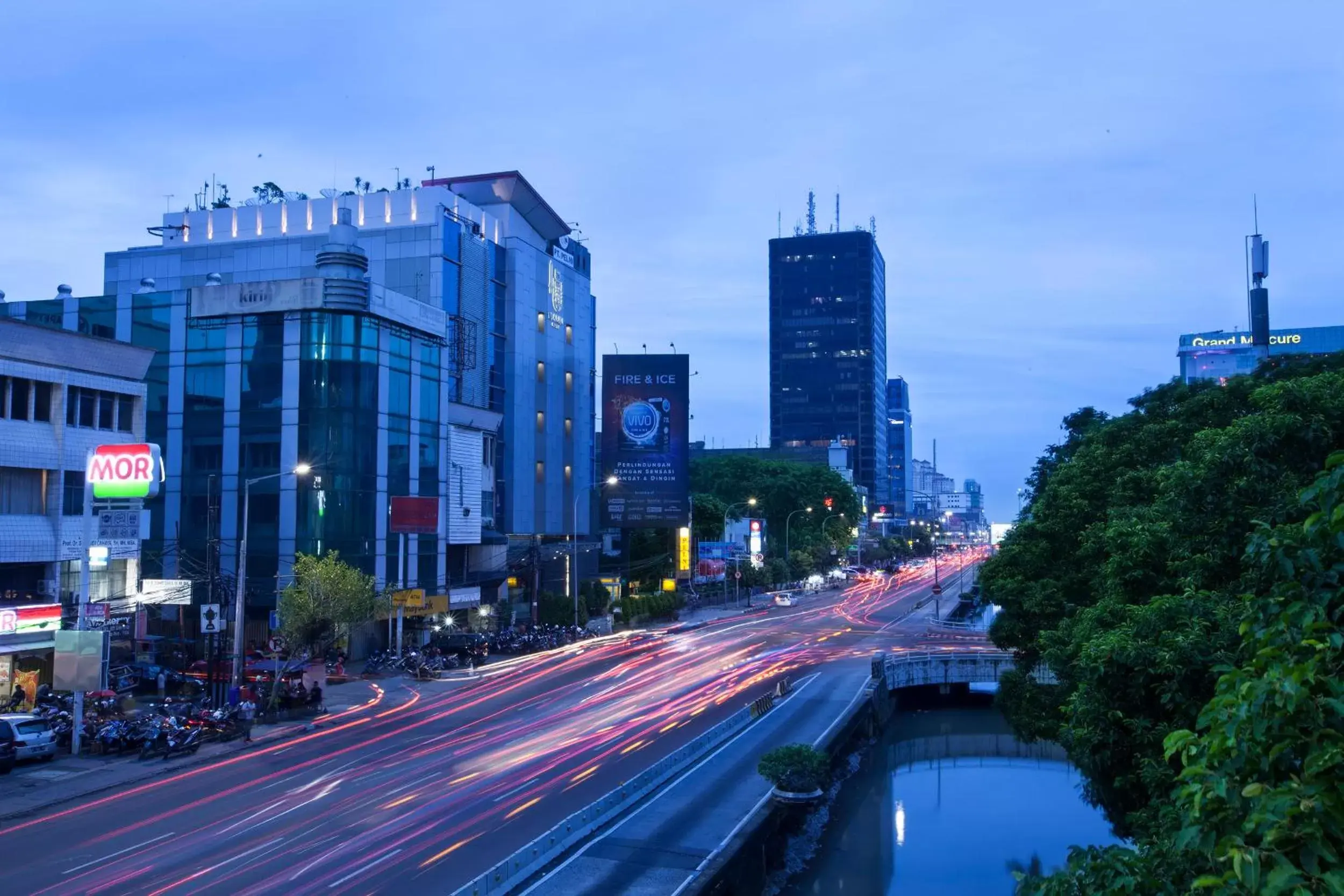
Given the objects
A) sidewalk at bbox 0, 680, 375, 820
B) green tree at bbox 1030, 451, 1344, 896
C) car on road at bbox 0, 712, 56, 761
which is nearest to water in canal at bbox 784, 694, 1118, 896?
sidewalk at bbox 0, 680, 375, 820

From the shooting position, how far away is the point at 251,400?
57281mm

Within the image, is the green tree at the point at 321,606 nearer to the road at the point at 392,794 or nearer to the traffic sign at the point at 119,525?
the road at the point at 392,794

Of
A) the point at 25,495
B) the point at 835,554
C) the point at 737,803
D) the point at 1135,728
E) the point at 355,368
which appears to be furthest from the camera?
the point at 835,554

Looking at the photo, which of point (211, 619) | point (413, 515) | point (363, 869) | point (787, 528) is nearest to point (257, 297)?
point (413, 515)

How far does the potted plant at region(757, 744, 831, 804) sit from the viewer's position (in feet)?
89.5

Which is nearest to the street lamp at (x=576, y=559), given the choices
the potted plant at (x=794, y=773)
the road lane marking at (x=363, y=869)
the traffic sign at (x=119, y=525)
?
the traffic sign at (x=119, y=525)

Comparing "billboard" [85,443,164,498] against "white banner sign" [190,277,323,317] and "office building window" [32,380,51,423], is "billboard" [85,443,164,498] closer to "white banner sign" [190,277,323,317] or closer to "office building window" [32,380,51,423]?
"office building window" [32,380,51,423]

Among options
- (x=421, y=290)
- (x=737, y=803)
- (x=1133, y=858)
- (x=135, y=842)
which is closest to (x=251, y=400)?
(x=421, y=290)

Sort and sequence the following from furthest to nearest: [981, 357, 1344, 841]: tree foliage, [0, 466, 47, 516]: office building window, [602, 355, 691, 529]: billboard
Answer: [602, 355, 691, 529]: billboard, [0, 466, 47, 516]: office building window, [981, 357, 1344, 841]: tree foliage

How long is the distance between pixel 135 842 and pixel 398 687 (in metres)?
25.3

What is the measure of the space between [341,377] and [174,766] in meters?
29.6

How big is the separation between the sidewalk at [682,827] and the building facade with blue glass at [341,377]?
28.1 m

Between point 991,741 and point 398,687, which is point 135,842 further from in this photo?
point 991,741

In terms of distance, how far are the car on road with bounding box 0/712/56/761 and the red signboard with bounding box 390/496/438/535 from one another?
23.3 meters
